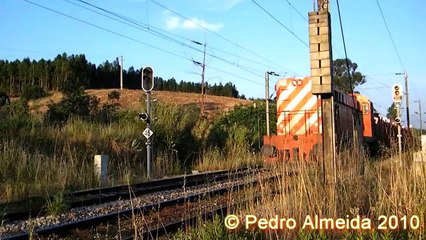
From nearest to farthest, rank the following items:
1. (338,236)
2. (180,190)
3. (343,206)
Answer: (338,236)
(343,206)
(180,190)

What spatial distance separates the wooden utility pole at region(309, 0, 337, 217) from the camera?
7.18m

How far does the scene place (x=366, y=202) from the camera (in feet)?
22.0

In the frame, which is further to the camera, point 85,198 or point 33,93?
point 33,93

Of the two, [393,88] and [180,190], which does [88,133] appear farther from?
[393,88]

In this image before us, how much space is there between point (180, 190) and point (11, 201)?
423 cm

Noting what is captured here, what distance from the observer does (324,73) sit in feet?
23.7

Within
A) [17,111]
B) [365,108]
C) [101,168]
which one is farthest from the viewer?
[365,108]

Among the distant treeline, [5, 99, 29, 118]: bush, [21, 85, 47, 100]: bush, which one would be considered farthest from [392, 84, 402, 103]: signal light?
the distant treeline

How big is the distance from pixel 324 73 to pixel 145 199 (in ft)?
18.5

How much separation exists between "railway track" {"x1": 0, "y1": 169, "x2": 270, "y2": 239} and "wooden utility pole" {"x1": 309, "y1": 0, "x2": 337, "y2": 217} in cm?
133

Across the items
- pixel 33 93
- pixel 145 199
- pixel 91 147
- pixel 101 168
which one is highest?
pixel 33 93

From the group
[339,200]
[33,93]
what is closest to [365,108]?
[339,200]

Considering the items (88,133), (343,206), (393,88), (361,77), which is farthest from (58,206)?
(361,77)

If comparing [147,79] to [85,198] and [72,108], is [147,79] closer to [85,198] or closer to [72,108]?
[85,198]
